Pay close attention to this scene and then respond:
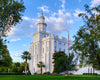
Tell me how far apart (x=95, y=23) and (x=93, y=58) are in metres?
4.93

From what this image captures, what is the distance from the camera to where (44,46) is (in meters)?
73.7

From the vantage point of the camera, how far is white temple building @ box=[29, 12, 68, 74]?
69306 mm

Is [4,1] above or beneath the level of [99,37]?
above

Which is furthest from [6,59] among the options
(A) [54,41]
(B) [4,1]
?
(B) [4,1]

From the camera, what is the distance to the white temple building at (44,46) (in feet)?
227

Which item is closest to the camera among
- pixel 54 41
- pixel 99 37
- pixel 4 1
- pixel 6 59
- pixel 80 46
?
pixel 4 1

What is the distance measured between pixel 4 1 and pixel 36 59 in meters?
66.8

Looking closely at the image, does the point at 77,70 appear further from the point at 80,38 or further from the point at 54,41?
the point at 80,38

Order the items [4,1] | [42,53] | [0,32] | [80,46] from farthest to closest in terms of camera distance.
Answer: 1. [42,53]
2. [80,46]
3. [0,32]
4. [4,1]

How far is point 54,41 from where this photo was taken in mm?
69688

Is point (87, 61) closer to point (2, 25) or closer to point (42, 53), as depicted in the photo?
point (2, 25)

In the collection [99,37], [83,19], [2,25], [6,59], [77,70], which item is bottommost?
[77,70]

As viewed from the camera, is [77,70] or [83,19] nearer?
[83,19]

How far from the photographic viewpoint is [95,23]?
17812mm
